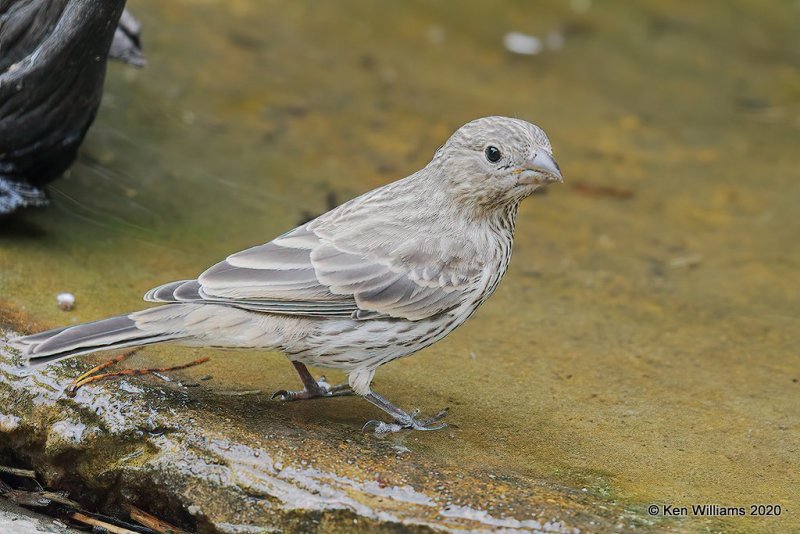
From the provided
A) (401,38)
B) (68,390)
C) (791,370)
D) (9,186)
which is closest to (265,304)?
(68,390)

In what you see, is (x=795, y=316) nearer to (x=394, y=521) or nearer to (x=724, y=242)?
(x=724, y=242)

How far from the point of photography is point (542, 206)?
271 inches

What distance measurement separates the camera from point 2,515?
3.73 m

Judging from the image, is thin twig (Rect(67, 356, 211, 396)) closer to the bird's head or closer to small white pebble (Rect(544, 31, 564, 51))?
the bird's head

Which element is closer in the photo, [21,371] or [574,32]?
[21,371]

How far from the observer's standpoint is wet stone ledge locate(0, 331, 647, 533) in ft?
11.8

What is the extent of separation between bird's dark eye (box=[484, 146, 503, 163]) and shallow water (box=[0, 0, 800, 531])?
0.98 m

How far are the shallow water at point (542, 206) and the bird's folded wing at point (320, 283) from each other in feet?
1.56

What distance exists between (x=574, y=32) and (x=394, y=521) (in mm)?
6920

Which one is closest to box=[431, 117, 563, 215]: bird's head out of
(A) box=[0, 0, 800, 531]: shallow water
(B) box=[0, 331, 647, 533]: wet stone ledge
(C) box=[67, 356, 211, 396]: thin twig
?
(A) box=[0, 0, 800, 531]: shallow water

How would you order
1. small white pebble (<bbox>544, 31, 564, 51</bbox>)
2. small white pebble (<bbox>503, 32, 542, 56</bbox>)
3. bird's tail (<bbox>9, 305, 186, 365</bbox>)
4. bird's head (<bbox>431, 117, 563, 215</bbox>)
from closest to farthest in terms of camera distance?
bird's tail (<bbox>9, 305, 186, 365</bbox>)
bird's head (<bbox>431, 117, 563, 215</bbox>)
small white pebble (<bbox>503, 32, 542, 56</bbox>)
small white pebble (<bbox>544, 31, 564, 51</bbox>)

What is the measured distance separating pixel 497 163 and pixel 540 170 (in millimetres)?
193

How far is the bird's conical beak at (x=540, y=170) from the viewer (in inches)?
171

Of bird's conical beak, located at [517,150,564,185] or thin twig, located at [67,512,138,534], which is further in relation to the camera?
bird's conical beak, located at [517,150,564,185]
